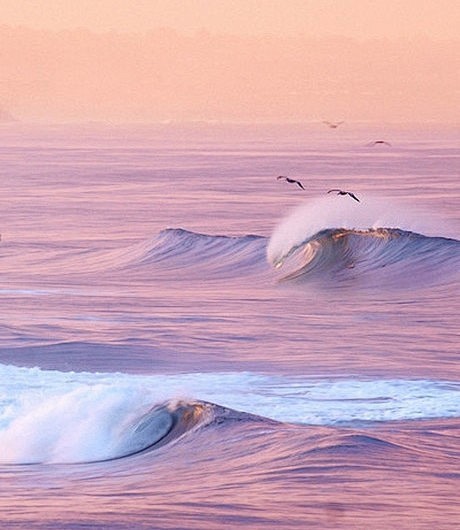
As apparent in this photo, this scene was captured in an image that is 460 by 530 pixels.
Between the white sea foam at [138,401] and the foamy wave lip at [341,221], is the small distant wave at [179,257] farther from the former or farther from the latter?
the white sea foam at [138,401]

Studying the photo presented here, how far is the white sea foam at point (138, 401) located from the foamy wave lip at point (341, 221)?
19.6 meters

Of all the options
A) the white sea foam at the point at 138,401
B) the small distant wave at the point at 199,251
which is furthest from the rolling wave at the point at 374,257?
the white sea foam at the point at 138,401

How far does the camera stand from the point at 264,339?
25156 mm

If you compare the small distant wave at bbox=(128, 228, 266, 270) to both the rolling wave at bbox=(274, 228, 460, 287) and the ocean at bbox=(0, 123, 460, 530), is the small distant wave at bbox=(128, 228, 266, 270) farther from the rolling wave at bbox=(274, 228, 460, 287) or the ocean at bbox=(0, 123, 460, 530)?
the rolling wave at bbox=(274, 228, 460, 287)

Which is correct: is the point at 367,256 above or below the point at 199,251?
below

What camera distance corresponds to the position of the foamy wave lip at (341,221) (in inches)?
1679

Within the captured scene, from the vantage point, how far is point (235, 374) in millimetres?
21656

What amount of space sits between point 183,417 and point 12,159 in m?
108

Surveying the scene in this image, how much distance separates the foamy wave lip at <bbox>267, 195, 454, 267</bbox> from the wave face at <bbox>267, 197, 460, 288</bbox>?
0.08 meters

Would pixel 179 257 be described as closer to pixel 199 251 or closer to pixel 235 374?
pixel 199 251

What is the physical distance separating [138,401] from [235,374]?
8.90 feet

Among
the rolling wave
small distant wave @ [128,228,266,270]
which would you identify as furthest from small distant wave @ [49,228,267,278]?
the rolling wave

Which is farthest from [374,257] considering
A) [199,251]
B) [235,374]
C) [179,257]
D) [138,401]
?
[138,401]

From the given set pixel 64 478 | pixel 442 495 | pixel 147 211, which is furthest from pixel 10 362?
pixel 147 211
